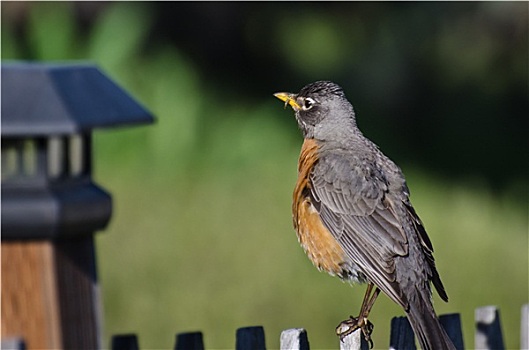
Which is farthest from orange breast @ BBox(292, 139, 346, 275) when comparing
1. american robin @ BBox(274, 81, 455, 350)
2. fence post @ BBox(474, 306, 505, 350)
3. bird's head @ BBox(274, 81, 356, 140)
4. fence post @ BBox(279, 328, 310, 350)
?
fence post @ BBox(279, 328, 310, 350)

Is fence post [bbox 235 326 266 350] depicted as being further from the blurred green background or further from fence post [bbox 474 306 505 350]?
the blurred green background

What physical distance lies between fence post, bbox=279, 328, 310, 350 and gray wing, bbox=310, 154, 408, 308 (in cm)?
53

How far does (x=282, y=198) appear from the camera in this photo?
7129mm

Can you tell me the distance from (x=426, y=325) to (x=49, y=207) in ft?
4.44

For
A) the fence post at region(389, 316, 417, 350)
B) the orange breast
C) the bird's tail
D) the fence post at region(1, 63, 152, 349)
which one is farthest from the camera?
the orange breast

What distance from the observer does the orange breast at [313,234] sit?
13.0 ft

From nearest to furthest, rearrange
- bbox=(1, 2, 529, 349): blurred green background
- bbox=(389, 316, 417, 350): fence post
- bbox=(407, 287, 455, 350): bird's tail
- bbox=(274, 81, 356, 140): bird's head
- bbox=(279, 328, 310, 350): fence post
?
bbox=(279, 328, 310, 350): fence post → bbox=(407, 287, 455, 350): bird's tail → bbox=(389, 316, 417, 350): fence post → bbox=(274, 81, 356, 140): bird's head → bbox=(1, 2, 529, 349): blurred green background

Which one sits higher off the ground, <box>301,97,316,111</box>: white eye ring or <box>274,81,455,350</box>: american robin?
<box>301,97,316,111</box>: white eye ring

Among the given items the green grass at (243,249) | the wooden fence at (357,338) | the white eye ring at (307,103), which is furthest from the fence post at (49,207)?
the green grass at (243,249)

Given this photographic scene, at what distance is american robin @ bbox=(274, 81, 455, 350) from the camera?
3.74m

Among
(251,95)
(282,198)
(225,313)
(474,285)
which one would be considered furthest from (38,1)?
(474,285)

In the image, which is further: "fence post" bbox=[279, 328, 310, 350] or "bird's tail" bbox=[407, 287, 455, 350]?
"bird's tail" bbox=[407, 287, 455, 350]

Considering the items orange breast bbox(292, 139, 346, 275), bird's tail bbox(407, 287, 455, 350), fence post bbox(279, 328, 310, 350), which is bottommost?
bird's tail bbox(407, 287, 455, 350)

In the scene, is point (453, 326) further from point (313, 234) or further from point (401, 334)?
point (313, 234)
